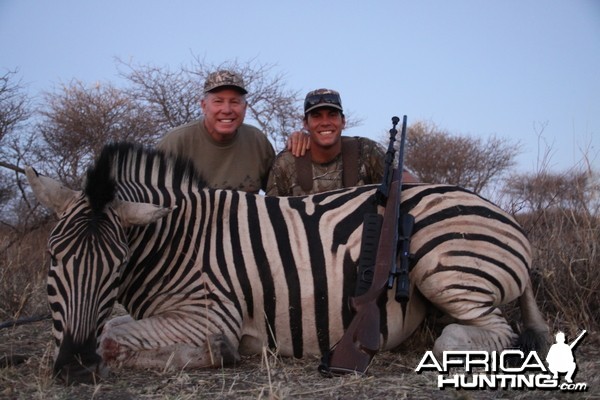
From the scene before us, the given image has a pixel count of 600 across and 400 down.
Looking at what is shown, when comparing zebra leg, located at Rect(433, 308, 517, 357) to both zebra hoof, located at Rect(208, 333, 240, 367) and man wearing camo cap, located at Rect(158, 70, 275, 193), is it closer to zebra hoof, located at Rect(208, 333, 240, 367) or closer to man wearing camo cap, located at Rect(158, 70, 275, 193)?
zebra hoof, located at Rect(208, 333, 240, 367)

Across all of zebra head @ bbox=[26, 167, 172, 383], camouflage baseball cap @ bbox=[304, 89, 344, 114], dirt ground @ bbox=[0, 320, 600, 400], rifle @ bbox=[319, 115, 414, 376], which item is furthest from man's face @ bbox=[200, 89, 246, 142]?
dirt ground @ bbox=[0, 320, 600, 400]

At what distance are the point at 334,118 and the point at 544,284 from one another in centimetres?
187

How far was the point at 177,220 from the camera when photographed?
3.19 metres

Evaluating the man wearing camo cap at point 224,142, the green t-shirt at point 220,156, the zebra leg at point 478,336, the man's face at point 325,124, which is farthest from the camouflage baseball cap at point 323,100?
the zebra leg at point 478,336

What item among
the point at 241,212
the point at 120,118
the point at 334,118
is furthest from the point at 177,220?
the point at 120,118

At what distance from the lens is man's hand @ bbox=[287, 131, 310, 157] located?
16.2 feet

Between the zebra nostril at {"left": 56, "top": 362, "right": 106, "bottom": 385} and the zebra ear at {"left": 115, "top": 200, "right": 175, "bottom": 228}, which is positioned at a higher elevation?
the zebra ear at {"left": 115, "top": 200, "right": 175, "bottom": 228}

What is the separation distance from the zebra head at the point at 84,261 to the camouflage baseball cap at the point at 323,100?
2.18 metres

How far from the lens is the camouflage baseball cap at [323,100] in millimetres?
4692

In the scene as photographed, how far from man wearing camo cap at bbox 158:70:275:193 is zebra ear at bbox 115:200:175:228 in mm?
2212

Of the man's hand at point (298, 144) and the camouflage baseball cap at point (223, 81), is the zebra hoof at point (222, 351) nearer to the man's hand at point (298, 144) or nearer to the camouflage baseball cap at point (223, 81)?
the man's hand at point (298, 144)

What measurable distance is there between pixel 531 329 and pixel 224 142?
2.81m

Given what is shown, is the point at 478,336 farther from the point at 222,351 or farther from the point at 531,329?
the point at 222,351

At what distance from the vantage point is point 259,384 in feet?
8.26
